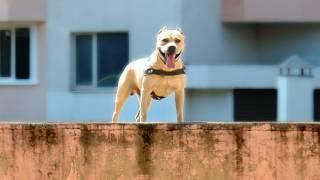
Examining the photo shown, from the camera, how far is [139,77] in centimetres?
1138

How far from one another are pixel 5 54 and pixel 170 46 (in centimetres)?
1459

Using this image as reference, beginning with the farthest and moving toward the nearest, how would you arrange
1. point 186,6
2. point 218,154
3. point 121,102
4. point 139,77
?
point 186,6
point 121,102
point 139,77
point 218,154

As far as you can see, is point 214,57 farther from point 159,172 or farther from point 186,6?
point 159,172

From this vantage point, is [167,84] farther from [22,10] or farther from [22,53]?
[22,53]

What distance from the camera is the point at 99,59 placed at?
23828mm

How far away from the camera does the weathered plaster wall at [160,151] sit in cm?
904

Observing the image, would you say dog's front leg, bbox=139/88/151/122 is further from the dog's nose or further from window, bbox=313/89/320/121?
window, bbox=313/89/320/121

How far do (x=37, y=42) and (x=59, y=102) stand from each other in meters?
1.52

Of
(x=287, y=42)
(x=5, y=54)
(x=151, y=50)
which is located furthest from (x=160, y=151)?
(x=5, y=54)

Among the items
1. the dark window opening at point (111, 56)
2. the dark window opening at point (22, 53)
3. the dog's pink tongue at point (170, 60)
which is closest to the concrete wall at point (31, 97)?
the dark window opening at point (22, 53)

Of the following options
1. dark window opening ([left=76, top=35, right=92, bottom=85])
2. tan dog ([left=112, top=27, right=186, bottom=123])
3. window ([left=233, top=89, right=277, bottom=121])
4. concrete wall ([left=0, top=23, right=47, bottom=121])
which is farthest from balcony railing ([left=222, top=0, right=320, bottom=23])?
tan dog ([left=112, top=27, right=186, bottom=123])

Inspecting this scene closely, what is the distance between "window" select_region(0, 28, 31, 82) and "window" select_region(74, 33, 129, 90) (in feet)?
4.07

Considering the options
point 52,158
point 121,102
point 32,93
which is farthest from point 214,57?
point 52,158

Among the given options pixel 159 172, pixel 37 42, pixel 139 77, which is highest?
pixel 37 42
